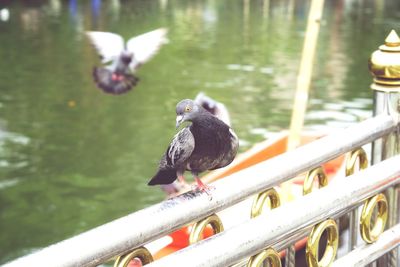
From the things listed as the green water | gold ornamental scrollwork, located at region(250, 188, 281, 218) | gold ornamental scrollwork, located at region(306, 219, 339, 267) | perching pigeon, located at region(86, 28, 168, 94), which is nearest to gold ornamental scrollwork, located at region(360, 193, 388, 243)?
gold ornamental scrollwork, located at region(306, 219, 339, 267)

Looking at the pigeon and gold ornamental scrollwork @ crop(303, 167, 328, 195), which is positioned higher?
the pigeon

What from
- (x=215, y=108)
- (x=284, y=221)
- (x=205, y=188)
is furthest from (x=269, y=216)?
(x=215, y=108)

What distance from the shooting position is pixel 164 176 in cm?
200

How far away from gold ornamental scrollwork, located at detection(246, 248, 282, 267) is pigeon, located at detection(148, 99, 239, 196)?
23 cm

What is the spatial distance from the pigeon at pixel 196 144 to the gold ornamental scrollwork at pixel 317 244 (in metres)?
0.39

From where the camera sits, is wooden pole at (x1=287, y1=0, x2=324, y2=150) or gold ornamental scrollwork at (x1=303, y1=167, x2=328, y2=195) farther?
wooden pole at (x1=287, y1=0, x2=324, y2=150)

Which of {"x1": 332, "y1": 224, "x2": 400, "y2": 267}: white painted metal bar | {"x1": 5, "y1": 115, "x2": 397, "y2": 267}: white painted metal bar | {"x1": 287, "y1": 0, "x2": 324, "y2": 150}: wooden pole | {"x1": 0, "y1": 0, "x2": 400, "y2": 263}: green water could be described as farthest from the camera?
{"x1": 0, "y1": 0, "x2": 400, "y2": 263}: green water

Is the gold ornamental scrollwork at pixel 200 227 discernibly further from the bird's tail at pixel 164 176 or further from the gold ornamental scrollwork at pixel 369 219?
the gold ornamental scrollwork at pixel 369 219

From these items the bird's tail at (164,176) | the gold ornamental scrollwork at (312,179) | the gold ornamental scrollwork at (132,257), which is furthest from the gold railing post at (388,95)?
the gold ornamental scrollwork at (132,257)

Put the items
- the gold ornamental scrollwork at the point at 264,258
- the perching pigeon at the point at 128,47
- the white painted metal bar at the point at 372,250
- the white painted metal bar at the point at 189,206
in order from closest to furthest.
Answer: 1. the white painted metal bar at the point at 189,206
2. the gold ornamental scrollwork at the point at 264,258
3. the white painted metal bar at the point at 372,250
4. the perching pigeon at the point at 128,47

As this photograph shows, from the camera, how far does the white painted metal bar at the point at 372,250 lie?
228 cm

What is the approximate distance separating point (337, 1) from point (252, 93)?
1180 inches

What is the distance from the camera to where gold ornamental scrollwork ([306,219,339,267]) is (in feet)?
6.97

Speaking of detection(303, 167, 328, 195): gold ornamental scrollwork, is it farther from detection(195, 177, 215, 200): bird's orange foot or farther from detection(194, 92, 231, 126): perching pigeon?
detection(195, 177, 215, 200): bird's orange foot
